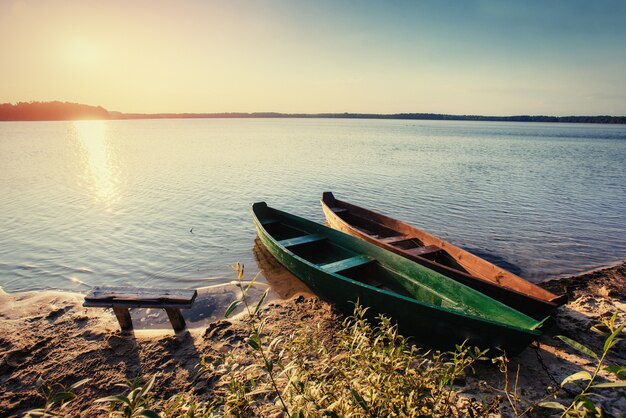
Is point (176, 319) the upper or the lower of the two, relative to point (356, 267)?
lower

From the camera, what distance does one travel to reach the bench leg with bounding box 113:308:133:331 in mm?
6043

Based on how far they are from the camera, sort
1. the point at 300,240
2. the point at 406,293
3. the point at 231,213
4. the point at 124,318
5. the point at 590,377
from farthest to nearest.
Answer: the point at 231,213, the point at 300,240, the point at 406,293, the point at 124,318, the point at 590,377

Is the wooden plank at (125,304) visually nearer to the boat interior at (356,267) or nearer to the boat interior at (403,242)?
the boat interior at (356,267)

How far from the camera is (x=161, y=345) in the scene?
228 inches

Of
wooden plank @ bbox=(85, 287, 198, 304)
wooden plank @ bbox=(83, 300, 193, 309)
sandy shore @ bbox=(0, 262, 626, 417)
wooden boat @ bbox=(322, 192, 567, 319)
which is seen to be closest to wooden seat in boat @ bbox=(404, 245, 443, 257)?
wooden boat @ bbox=(322, 192, 567, 319)

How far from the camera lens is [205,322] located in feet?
22.1

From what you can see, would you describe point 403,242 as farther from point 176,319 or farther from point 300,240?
point 176,319

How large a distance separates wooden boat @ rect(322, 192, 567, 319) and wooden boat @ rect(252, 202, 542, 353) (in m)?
0.54

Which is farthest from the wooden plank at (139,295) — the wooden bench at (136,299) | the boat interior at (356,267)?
the boat interior at (356,267)

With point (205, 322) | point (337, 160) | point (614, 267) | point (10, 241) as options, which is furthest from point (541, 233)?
point (337, 160)


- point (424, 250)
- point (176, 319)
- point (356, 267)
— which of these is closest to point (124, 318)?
point (176, 319)

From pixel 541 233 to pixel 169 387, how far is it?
13.3 metres

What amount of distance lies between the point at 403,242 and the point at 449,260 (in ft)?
4.69

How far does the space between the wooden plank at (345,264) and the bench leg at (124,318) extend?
401 cm
